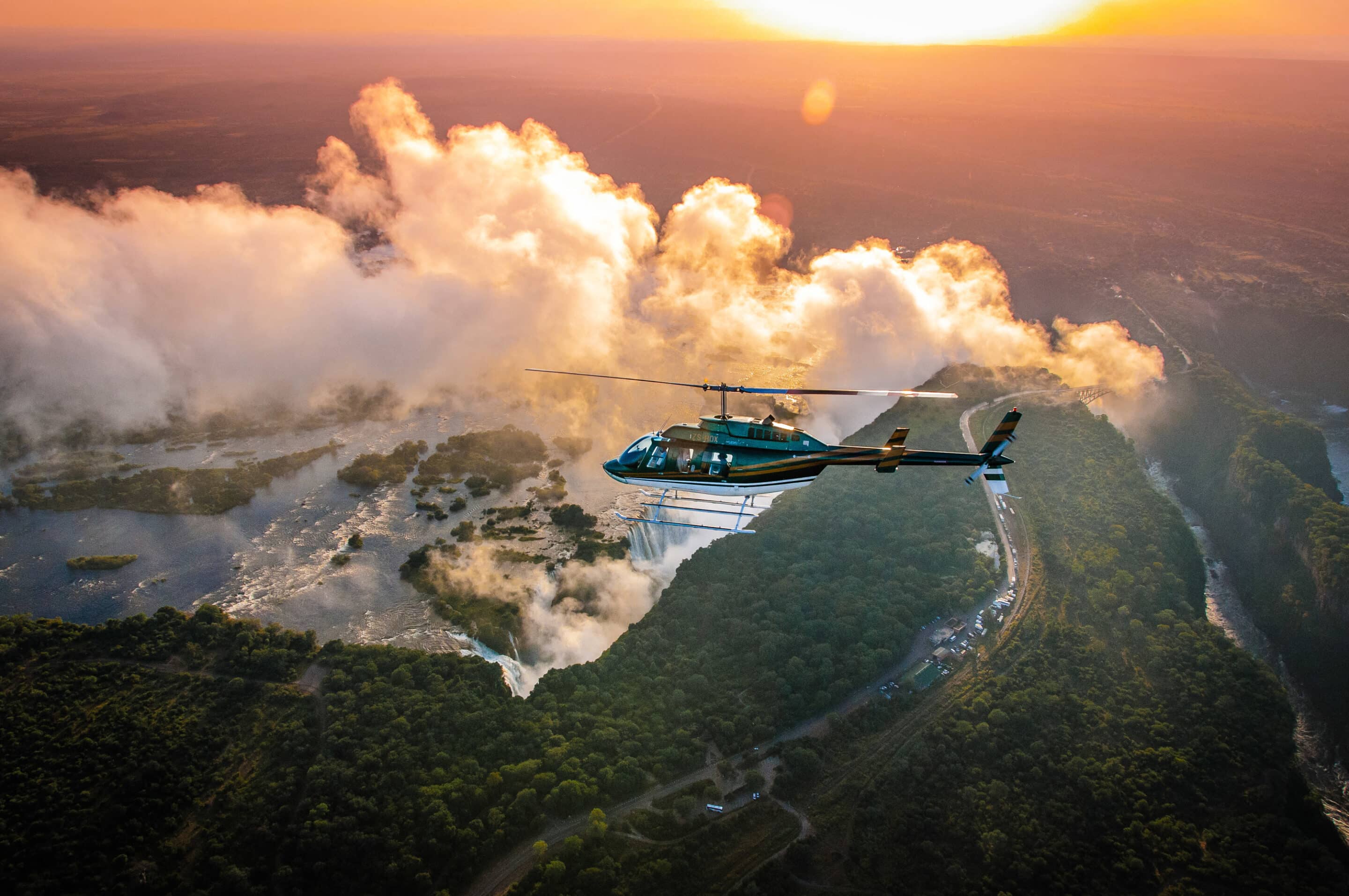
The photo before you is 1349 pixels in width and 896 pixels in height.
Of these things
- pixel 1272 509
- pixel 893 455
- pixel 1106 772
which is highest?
pixel 893 455

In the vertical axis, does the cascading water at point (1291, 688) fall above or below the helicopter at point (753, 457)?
below

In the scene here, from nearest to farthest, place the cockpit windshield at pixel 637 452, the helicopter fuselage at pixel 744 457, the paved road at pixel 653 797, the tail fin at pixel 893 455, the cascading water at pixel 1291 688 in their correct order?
the paved road at pixel 653 797
the tail fin at pixel 893 455
the helicopter fuselage at pixel 744 457
the cockpit windshield at pixel 637 452
the cascading water at pixel 1291 688

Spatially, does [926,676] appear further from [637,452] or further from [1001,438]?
[637,452]

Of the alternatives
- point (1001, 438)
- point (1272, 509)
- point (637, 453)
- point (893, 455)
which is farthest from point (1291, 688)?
point (637, 453)

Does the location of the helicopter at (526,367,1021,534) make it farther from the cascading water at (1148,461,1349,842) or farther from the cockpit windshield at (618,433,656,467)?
the cascading water at (1148,461,1349,842)

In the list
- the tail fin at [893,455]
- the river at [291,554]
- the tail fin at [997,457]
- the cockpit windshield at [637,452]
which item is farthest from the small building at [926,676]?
the cockpit windshield at [637,452]

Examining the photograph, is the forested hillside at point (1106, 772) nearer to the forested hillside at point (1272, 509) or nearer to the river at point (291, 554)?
the forested hillside at point (1272, 509)
